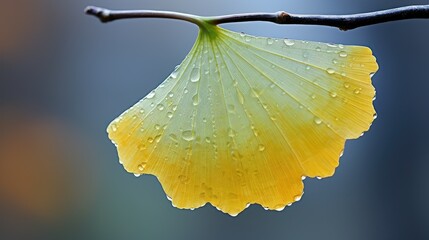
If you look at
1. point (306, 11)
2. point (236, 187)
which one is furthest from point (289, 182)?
point (306, 11)

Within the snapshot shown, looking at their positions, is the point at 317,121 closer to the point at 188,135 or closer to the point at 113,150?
the point at 188,135

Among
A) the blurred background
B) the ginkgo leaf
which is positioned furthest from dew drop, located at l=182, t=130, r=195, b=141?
the blurred background

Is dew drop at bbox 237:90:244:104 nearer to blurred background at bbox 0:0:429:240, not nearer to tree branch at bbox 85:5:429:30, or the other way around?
tree branch at bbox 85:5:429:30

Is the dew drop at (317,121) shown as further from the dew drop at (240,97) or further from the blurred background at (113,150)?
the blurred background at (113,150)

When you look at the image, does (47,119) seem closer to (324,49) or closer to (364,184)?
(364,184)

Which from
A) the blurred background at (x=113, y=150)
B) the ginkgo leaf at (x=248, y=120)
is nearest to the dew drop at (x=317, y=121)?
the ginkgo leaf at (x=248, y=120)

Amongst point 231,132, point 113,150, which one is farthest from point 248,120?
point 113,150

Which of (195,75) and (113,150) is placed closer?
(195,75)
